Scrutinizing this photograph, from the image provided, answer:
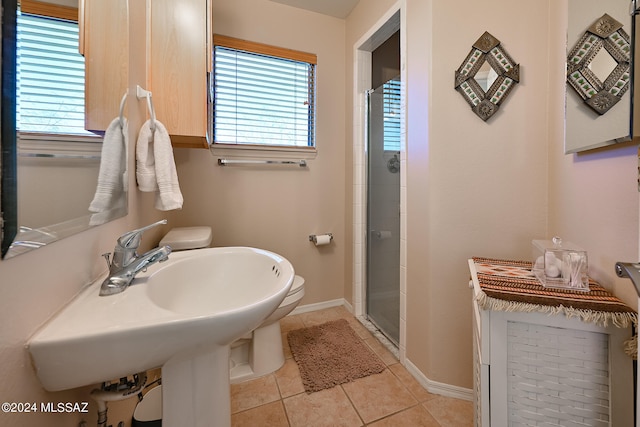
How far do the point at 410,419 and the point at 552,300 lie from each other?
90cm

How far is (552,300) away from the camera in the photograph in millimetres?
750

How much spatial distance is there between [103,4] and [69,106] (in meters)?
0.44

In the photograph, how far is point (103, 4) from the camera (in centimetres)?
78

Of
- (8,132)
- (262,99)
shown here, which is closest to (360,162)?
(262,99)

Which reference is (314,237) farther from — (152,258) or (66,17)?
(66,17)

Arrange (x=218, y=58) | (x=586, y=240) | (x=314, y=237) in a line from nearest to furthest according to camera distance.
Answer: (x=586, y=240) → (x=218, y=58) → (x=314, y=237)

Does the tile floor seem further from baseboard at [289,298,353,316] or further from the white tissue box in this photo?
the white tissue box

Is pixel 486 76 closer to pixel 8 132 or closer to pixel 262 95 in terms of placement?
pixel 262 95

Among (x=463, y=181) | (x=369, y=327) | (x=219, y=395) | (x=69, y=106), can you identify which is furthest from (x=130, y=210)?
(x=369, y=327)

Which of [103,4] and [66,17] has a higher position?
[103,4]

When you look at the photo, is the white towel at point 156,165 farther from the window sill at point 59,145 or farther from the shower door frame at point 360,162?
the shower door frame at point 360,162

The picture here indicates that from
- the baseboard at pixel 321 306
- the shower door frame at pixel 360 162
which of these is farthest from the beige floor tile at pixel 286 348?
the shower door frame at pixel 360 162

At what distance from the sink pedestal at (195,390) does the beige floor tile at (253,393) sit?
69 cm

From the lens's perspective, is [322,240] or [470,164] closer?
→ [470,164]
